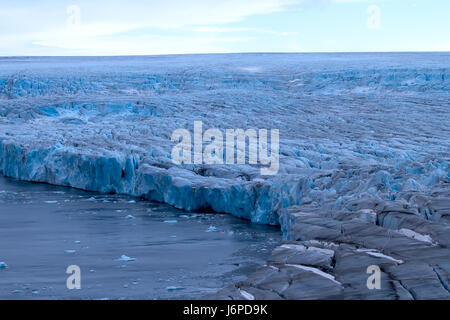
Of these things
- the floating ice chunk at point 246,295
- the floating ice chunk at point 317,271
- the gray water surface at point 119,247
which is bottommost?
the gray water surface at point 119,247

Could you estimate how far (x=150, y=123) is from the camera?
14195 mm

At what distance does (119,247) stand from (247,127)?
6601 mm

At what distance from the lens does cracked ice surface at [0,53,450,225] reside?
7840 mm

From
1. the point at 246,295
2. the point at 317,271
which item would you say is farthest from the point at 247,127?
the point at 246,295

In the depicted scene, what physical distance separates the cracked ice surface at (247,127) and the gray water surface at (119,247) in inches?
20.0

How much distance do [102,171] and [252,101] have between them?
23.9ft

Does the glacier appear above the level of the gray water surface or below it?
above

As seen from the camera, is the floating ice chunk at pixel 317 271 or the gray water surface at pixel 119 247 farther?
the gray water surface at pixel 119 247

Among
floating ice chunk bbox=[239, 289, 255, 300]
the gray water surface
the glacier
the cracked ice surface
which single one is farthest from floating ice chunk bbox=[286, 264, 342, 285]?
the cracked ice surface

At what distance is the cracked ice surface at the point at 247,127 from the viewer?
7.84 m

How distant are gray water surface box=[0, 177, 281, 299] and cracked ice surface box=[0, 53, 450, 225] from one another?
51 centimetres

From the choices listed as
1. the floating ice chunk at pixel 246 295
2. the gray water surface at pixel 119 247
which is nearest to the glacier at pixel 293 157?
the floating ice chunk at pixel 246 295

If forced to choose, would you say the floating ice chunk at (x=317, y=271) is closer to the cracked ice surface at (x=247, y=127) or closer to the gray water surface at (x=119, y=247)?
the gray water surface at (x=119, y=247)

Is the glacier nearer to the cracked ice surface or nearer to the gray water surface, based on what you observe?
the cracked ice surface
